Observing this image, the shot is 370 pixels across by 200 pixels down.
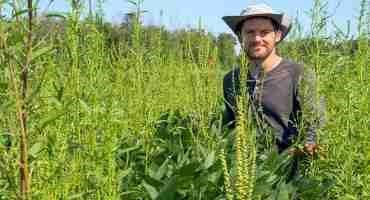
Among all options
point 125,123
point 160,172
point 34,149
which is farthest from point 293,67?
point 34,149

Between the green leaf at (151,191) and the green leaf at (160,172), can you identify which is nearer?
the green leaf at (151,191)

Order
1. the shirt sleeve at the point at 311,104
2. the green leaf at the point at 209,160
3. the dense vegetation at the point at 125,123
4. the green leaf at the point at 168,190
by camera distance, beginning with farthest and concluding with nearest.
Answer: the green leaf at the point at 209,160
the green leaf at the point at 168,190
the shirt sleeve at the point at 311,104
the dense vegetation at the point at 125,123

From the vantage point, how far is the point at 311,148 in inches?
110

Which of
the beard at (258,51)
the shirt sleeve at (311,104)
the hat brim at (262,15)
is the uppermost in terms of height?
the hat brim at (262,15)

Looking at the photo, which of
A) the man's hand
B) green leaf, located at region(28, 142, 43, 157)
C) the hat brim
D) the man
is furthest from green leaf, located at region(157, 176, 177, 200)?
green leaf, located at region(28, 142, 43, 157)

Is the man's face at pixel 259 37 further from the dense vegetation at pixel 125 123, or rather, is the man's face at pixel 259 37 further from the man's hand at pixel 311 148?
the man's hand at pixel 311 148

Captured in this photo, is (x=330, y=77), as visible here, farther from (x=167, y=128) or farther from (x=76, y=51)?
(x=167, y=128)

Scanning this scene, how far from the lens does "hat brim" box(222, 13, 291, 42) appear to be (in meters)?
3.63

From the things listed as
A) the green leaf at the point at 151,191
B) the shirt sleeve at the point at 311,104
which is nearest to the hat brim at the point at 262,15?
the shirt sleeve at the point at 311,104

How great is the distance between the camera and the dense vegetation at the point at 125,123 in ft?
4.05

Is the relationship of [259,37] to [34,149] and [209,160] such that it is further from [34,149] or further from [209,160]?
[34,149]

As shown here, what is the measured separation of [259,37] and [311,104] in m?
1.06

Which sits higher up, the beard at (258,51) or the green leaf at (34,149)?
the beard at (258,51)

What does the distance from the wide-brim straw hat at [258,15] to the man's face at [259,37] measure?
1.8 inches
